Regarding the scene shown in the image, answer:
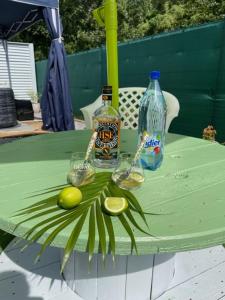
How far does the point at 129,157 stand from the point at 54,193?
0.30 metres

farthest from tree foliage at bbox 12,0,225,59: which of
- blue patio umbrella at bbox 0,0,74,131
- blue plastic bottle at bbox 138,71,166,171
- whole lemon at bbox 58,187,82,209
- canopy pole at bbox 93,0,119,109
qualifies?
whole lemon at bbox 58,187,82,209

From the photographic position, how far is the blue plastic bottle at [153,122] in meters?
1.01

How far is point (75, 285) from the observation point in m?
1.26

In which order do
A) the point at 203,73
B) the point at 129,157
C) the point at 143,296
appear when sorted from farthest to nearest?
the point at 203,73 → the point at 143,296 → the point at 129,157

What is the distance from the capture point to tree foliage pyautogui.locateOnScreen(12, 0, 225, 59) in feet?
36.6

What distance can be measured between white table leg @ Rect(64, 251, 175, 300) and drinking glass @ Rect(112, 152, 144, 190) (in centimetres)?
36

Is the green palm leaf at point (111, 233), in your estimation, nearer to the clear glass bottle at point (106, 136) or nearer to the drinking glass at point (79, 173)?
the drinking glass at point (79, 173)

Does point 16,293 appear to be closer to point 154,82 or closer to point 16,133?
point 154,82

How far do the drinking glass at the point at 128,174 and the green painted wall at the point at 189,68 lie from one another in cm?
261

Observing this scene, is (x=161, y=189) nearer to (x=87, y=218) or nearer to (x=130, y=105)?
(x=87, y=218)

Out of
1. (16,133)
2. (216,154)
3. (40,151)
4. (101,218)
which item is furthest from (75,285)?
(16,133)

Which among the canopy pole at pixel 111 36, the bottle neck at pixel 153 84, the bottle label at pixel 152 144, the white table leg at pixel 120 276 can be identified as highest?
the canopy pole at pixel 111 36

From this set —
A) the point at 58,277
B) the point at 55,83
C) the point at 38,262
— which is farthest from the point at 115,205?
the point at 55,83

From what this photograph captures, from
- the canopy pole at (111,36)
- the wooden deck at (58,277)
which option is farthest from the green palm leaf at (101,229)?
the wooden deck at (58,277)
